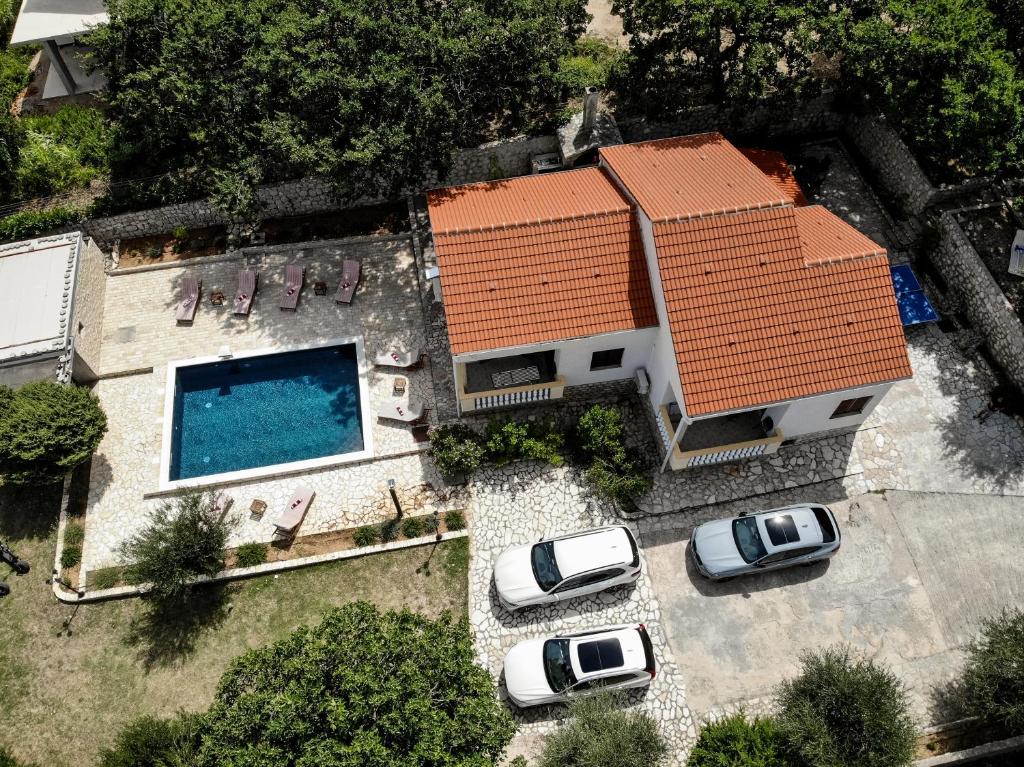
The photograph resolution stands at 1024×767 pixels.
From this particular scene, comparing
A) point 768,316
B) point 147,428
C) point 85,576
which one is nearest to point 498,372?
point 768,316

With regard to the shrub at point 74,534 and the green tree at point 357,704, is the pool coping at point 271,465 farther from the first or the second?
the green tree at point 357,704

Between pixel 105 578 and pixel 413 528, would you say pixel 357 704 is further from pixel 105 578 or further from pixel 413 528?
pixel 105 578

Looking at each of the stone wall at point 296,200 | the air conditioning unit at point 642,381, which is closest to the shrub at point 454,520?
the air conditioning unit at point 642,381

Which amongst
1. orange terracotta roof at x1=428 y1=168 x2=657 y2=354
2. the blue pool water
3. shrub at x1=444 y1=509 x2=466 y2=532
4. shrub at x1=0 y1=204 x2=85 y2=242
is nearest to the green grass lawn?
shrub at x1=444 y1=509 x2=466 y2=532

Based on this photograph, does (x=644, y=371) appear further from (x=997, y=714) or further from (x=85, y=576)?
(x=85, y=576)

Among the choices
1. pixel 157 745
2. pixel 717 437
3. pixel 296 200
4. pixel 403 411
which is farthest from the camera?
pixel 296 200

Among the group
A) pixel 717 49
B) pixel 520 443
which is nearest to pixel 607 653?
pixel 520 443
